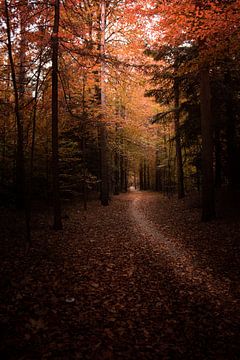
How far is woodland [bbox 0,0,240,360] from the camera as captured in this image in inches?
164

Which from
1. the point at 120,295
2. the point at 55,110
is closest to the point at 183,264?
the point at 120,295

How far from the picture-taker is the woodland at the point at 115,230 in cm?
417

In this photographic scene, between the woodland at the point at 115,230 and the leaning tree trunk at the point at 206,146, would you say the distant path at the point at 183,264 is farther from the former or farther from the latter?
the leaning tree trunk at the point at 206,146

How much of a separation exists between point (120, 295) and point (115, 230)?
5.64 metres

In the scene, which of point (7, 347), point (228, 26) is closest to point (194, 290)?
point (7, 347)

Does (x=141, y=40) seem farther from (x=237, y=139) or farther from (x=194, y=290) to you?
(x=194, y=290)

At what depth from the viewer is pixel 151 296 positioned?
5594 millimetres

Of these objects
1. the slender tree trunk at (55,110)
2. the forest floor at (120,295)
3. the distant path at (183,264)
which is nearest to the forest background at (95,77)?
the slender tree trunk at (55,110)

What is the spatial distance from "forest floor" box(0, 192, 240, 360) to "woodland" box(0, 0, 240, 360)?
3cm

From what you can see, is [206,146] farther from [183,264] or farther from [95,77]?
[95,77]

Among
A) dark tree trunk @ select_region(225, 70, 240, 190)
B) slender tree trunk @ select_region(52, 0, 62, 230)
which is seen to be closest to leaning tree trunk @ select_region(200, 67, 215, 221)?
dark tree trunk @ select_region(225, 70, 240, 190)

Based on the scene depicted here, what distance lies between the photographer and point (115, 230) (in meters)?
11.2

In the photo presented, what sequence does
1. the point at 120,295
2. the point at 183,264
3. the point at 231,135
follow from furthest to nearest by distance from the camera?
1. the point at 231,135
2. the point at 183,264
3. the point at 120,295

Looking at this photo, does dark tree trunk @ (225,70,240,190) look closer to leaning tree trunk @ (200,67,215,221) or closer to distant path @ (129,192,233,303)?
leaning tree trunk @ (200,67,215,221)
